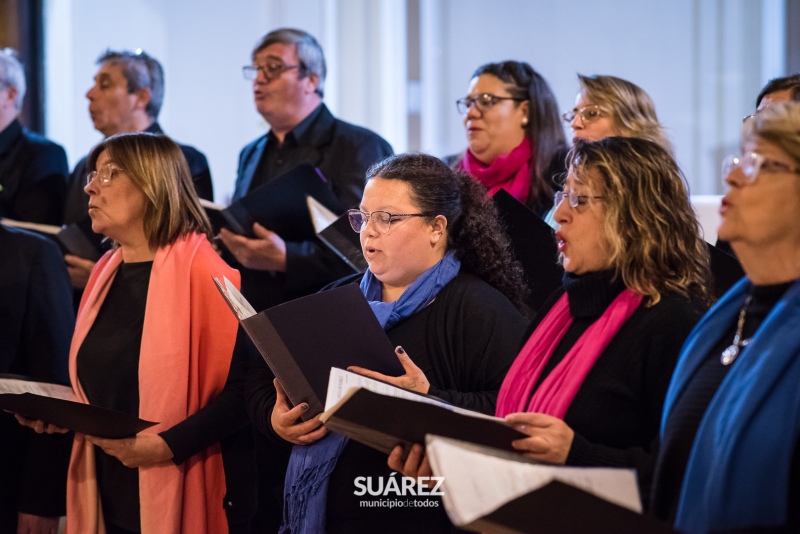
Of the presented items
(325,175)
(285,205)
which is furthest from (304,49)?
(285,205)

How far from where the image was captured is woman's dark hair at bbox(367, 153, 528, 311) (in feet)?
7.84

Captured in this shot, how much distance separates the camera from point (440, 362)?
7.47ft

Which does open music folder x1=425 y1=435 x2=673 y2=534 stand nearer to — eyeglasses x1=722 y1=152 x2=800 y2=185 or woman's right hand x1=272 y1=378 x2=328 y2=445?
eyeglasses x1=722 y1=152 x2=800 y2=185

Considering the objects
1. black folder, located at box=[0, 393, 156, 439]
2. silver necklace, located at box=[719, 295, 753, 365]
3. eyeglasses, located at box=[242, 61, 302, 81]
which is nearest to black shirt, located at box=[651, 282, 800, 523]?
silver necklace, located at box=[719, 295, 753, 365]

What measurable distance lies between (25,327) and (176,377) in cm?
71

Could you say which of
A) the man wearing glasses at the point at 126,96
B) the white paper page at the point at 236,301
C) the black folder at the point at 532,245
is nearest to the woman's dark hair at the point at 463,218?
the black folder at the point at 532,245

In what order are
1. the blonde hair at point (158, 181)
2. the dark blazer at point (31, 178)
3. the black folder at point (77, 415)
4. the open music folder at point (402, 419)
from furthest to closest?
the dark blazer at point (31, 178)
the blonde hair at point (158, 181)
the black folder at point (77, 415)
the open music folder at point (402, 419)

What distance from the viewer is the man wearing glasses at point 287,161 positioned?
3.22 metres

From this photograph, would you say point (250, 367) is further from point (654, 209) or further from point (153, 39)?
point (153, 39)

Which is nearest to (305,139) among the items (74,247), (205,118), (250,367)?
(74,247)

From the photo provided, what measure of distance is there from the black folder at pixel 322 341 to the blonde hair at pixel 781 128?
0.86 meters

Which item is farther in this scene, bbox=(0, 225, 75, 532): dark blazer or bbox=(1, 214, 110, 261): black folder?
bbox=(1, 214, 110, 261): black folder

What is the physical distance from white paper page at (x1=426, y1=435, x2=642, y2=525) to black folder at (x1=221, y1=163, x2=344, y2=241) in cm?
173

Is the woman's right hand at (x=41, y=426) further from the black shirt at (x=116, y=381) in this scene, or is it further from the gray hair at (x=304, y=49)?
the gray hair at (x=304, y=49)
